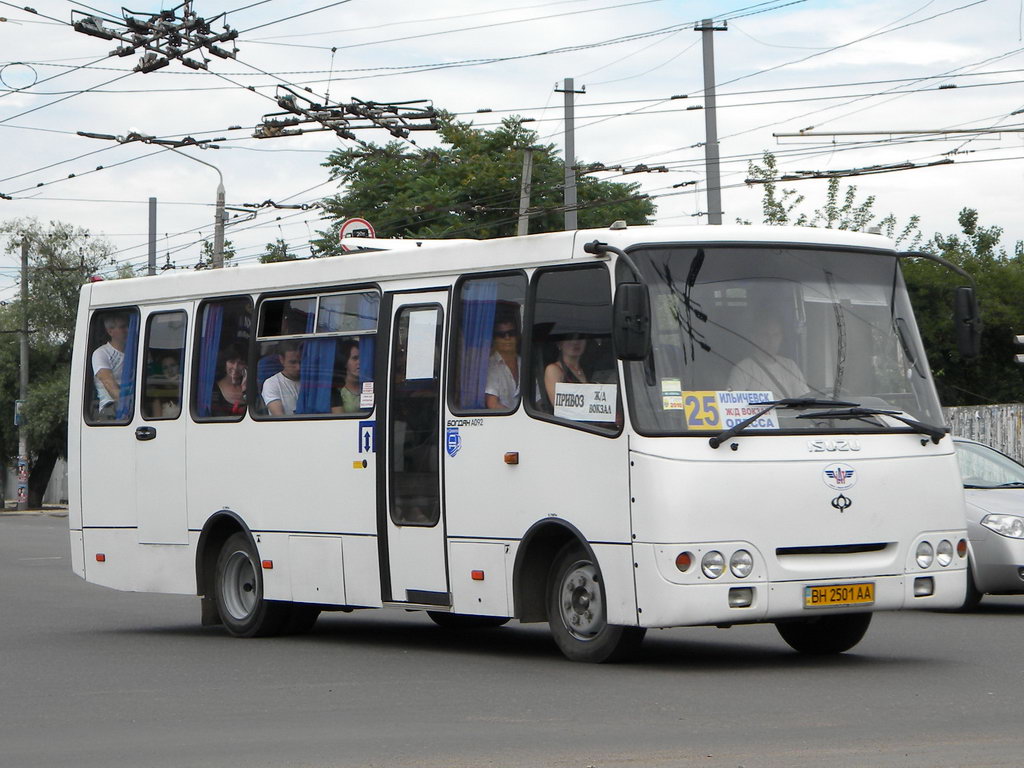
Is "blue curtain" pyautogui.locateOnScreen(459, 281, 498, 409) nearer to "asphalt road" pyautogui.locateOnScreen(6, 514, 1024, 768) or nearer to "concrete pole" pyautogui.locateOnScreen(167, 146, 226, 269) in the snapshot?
"asphalt road" pyautogui.locateOnScreen(6, 514, 1024, 768)

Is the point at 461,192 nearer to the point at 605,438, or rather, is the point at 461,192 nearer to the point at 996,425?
the point at 996,425

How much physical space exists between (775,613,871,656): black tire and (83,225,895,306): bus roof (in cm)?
255

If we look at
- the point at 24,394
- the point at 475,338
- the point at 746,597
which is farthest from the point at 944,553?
the point at 24,394

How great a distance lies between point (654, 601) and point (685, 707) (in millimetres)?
1456

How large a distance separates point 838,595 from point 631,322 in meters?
2.20

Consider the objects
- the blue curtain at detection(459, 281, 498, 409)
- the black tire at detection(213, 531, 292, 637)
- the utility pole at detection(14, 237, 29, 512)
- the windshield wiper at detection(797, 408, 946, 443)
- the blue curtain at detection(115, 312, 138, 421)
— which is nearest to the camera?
the windshield wiper at detection(797, 408, 946, 443)

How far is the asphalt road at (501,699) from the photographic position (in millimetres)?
8383

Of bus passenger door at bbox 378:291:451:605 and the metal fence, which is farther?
the metal fence

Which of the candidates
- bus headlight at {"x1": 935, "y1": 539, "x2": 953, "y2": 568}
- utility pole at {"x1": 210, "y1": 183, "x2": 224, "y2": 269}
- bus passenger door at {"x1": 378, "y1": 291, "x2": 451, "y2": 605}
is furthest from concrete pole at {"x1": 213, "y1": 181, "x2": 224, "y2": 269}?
bus headlight at {"x1": 935, "y1": 539, "x2": 953, "y2": 568}

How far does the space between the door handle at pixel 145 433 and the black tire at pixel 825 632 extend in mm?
6020

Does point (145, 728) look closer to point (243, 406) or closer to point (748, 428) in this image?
point (748, 428)

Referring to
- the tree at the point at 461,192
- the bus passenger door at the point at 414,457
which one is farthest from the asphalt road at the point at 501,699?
the tree at the point at 461,192

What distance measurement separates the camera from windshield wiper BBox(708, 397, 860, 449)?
37.3 ft

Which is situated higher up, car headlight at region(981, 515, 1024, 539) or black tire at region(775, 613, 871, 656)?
car headlight at region(981, 515, 1024, 539)
